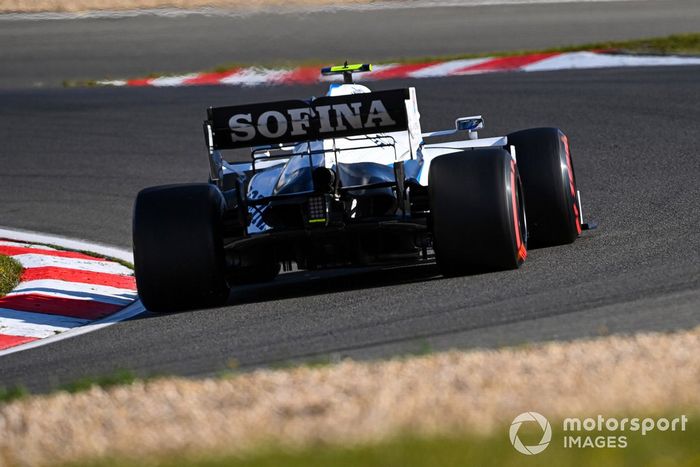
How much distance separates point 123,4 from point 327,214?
12.3m

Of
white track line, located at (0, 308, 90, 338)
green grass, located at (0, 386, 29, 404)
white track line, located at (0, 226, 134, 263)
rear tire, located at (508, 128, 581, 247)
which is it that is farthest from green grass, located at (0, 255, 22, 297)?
green grass, located at (0, 386, 29, 404)

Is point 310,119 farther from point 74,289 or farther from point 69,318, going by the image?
point 74,289

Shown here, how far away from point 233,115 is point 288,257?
924mm

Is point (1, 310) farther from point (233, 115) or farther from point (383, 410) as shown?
point (383, 410)

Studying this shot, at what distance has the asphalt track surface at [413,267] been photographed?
5.93 m

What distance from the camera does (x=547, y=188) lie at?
26.9 feet

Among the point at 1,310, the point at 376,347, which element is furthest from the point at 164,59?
the point at 376,347

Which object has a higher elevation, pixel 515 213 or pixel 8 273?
pixel 515 213

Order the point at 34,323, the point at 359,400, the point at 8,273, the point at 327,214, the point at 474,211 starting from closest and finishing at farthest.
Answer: the point at 359,400
the point at 474,211
the point at 327,214
the point at 34,323
the point at 8,273

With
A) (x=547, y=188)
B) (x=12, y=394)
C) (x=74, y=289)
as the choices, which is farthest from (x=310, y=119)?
(x=12, y=394)

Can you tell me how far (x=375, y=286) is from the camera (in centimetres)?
777

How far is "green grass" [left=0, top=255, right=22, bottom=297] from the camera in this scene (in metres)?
9.05

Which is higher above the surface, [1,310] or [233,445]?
[233,445]

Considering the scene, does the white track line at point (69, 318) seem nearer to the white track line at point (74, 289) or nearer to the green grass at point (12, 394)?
the white track line at point (74, 289)
